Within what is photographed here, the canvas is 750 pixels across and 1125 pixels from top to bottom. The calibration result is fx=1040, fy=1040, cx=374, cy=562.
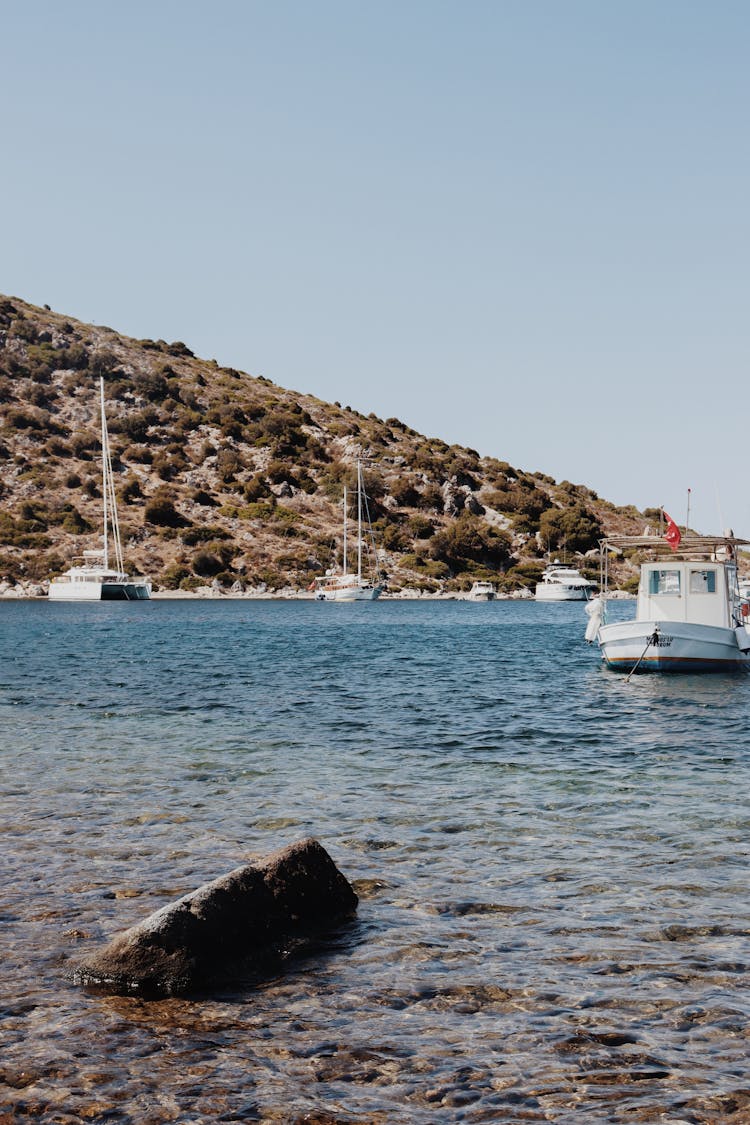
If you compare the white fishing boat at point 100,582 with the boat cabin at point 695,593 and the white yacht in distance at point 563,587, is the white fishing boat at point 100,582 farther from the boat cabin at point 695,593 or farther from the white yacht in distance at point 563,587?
the boat cabin at point 695,593

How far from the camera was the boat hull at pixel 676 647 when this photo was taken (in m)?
34.1

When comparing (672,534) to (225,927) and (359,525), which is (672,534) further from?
(359,525)

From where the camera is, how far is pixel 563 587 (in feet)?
375

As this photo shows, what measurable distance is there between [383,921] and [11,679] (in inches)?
1084

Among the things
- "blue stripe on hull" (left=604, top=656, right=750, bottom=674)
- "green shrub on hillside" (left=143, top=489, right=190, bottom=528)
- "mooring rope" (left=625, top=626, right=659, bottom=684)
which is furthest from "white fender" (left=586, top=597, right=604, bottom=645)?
"green shrub on hillside" (left=143, top=489, right=190, bottom=528)

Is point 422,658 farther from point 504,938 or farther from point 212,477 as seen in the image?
point 212,477

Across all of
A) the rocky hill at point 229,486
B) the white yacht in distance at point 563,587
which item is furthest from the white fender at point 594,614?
Answer: the white yacht in distance at point 563,587

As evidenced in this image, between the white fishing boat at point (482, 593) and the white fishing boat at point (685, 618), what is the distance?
7427cm

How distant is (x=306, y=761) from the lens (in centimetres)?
1803

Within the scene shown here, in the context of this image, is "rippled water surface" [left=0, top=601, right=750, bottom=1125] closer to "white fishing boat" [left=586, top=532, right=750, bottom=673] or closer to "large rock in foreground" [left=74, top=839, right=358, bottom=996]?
"large rock in foreground" [left=74, top=839, right=358, bottom=996]

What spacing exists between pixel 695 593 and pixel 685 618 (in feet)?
2.96

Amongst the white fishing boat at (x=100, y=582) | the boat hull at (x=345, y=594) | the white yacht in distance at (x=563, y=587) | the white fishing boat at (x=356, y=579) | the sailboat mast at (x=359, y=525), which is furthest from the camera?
the white yacht in distance at (x=563, y=587)

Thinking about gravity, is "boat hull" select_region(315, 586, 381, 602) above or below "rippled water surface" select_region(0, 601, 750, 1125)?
above

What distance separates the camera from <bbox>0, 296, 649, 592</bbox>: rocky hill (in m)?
111
